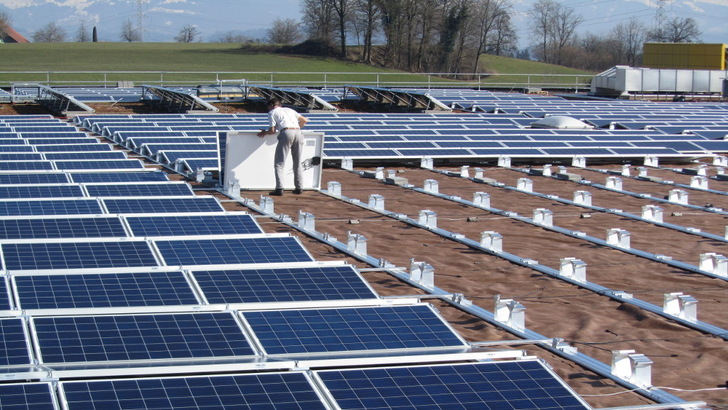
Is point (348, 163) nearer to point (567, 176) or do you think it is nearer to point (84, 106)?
point (567, 176)

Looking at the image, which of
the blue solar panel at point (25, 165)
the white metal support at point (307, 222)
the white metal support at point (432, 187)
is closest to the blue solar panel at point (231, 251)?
the white metal support at point (307, 222)

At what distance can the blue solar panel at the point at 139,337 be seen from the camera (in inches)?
272

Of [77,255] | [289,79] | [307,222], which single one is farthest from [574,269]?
[289,79]

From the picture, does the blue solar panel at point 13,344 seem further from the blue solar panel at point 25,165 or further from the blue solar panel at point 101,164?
the blue solar panel at point 101,164

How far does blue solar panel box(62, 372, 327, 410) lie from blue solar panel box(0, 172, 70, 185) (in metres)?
11.3

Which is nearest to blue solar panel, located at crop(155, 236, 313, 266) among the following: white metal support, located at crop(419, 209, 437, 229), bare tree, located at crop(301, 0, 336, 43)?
white metal support, located at crop(419, 209, 437, 229)

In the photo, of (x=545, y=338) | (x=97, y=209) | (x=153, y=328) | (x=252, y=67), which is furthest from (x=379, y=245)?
(x=252, y=67)

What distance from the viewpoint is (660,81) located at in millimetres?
58469

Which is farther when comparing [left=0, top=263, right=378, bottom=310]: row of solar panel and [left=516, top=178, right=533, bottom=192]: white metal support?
[left=516, top=178, right=533, bottom=192]: white metal support

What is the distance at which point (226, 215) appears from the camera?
12828 millimetres

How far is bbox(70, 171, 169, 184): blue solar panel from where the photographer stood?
17.5 meters

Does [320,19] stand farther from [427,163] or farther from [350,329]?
[350,329]

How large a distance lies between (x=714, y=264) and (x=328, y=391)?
7234mm

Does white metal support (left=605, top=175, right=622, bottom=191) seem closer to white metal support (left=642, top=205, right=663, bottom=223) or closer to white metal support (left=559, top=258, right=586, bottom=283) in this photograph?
white metal support (left=642, top=205, right=663, bottom=223)
